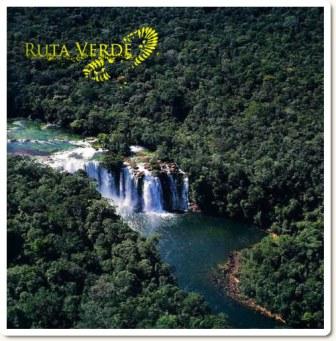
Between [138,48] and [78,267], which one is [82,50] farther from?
[78,267]

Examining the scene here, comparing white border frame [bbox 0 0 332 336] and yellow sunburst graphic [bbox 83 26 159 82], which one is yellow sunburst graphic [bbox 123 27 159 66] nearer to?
yellow sunburst graphic [bbox 83 26 159 82]

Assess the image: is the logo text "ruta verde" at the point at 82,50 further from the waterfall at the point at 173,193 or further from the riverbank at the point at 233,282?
the riverbank at the point at 233,282

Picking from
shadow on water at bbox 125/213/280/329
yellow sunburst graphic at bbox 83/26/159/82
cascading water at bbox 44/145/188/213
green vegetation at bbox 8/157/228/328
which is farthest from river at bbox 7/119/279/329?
yellow sunburst graphic at bbox 83/26/159/82
